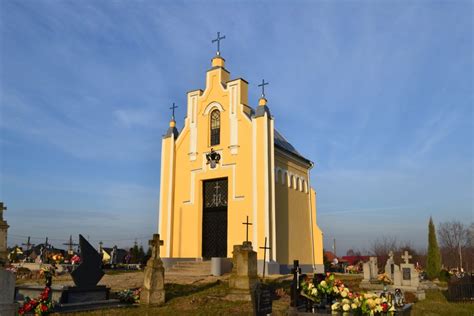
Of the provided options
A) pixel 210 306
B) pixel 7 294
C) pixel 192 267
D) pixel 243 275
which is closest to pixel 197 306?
pixel 210 306

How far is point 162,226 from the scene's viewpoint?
21.3 metres

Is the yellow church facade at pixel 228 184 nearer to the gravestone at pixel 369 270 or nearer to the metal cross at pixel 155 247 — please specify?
the gravestone at pixel 369 270

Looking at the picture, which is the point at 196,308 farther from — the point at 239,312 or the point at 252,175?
the point at 252,175

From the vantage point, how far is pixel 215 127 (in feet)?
69.0

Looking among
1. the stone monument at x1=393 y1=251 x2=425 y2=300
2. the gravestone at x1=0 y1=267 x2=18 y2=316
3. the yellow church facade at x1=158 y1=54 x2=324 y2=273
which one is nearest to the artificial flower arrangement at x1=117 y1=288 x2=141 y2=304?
the gravestone at x1=0 y1=267 x2=18 y2=316

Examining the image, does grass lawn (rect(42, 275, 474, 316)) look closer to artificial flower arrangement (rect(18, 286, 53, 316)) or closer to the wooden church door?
artificial flower arrangement (rect(18, 286, 53, 316))

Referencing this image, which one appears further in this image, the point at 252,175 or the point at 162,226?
the point at 162,226

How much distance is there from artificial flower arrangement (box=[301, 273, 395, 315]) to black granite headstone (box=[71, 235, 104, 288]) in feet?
22.4

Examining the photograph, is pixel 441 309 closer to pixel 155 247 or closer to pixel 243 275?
pixel 243 275

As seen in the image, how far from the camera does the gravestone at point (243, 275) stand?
38.2ft

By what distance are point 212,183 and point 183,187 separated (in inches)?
67.4

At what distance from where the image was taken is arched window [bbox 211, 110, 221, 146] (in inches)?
820

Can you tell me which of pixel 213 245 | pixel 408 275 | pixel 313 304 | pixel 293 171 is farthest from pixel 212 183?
pixel 313 304

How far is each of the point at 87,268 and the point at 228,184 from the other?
933cm
